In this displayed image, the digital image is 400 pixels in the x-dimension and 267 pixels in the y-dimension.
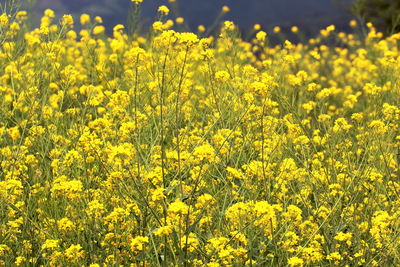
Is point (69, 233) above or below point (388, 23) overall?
below

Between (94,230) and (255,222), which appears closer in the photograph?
(255,222)

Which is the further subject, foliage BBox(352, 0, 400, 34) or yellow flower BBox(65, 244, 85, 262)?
foliage BBox(352, 0, 400, 34)

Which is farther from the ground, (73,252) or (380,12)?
(380,12)

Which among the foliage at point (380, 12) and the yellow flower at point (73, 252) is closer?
the yellow flower at point (73, 252)

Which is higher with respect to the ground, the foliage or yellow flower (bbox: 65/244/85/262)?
the foliage

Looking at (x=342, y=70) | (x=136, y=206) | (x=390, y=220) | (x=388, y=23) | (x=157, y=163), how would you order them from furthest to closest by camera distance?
(x=388, y=23)
(x=342, y=70)
(x=157, y=163)
(x=390, y=220)
(x=136, y=206)

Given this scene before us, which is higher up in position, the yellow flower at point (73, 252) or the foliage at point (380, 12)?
the foliage at point (380, 12)

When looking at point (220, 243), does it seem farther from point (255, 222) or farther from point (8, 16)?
point (8, 16)

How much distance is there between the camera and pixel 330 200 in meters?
2.95

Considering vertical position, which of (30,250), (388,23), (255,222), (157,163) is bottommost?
(30,250)

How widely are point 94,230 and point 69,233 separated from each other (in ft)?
0.50

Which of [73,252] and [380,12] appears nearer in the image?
[73,252]

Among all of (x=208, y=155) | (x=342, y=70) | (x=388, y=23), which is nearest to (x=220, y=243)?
(x=208, y=155)

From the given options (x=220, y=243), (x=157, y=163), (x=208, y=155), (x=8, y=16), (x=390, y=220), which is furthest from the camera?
(x=8, y=16)
